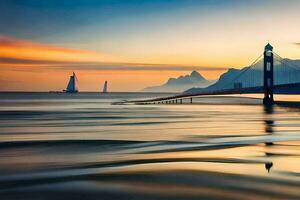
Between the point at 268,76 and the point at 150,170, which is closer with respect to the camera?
the point at 150,170

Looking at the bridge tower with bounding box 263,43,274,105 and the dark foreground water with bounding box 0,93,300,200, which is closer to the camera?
the dark foreground water with bounding box 0,93,300,200

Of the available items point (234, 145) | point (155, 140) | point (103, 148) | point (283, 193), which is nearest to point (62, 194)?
point (283, 193)

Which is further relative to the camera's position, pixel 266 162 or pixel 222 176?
pixel 266 162

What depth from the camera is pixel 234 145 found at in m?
26.0

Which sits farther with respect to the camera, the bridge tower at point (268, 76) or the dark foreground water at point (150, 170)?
the bridge tower at point (268, 76)

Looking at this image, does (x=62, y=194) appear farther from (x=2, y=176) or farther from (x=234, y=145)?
(x=234, y=145)

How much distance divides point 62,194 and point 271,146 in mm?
15140

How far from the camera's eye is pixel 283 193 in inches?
514

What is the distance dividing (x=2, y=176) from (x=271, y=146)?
14944mm

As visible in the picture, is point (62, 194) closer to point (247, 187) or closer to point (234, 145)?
point (247, 187)

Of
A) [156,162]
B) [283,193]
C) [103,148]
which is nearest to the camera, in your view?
[283,193]

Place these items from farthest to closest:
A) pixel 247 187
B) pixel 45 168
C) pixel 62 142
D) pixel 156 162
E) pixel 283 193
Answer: pixel 62 142 < pixel 156 162 < pixel 45 168 < pixel 247 187 < pixel 283 193

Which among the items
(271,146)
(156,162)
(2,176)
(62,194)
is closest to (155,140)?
(271,146)

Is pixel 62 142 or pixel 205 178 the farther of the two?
pixel 62 142
